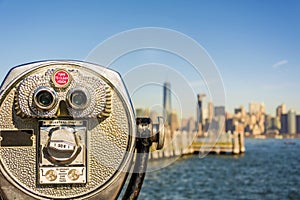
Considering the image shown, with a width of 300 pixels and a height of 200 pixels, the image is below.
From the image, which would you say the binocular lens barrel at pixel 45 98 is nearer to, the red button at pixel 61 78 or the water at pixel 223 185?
the red button at pixel 61 78

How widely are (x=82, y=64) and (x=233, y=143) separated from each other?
5709 cm

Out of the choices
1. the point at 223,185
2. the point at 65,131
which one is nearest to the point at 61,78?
the point at 65,131

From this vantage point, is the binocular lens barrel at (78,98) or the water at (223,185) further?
the water at (223,185)

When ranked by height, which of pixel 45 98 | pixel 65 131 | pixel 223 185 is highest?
pixel 45 98

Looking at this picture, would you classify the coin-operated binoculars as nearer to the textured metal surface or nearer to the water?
the textured metal surface

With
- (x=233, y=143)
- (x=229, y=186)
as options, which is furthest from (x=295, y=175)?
(x=233, y=143)

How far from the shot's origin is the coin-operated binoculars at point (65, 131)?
92.7 inches

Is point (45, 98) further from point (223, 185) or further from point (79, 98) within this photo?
point (223, 185)

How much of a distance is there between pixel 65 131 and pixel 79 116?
9 centimetres

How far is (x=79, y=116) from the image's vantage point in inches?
93.6

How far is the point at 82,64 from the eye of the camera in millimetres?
2408

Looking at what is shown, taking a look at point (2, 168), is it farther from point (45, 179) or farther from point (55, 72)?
point (55, 72)

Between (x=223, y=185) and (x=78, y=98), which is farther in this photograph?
(x=223, y=185)

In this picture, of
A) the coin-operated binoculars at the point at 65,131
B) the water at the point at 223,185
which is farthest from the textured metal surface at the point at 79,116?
the water at the point at 223,185
